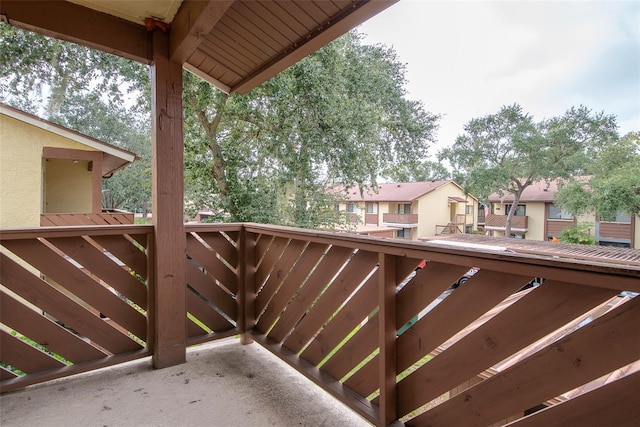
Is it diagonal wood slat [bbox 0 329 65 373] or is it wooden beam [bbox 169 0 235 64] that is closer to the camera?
wooden beam [bbox 169 0 235 64]

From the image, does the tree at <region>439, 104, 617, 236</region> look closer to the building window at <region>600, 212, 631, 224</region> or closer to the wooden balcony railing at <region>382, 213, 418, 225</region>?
the building window at <region>600, 212, 631, 224</region>

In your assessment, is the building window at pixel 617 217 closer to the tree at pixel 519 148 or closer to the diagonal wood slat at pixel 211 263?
→ the tree at pixel 519 148

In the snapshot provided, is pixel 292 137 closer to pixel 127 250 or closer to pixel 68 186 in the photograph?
pixel 127 250

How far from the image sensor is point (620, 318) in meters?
0.77

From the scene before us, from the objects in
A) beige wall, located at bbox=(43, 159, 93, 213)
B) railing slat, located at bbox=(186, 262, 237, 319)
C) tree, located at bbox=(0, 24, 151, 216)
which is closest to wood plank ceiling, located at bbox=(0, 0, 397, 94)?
railing slat, located at bbox=(186, 262, 237, 319)

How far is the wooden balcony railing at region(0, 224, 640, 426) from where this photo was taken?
846mm

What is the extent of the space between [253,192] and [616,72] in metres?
6.68

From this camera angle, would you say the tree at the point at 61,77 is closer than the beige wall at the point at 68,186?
Yes

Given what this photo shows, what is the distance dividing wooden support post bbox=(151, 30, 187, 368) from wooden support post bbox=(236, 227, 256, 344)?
0.44 m

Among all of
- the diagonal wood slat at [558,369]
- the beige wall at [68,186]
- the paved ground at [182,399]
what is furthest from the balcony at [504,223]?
the beige wall at [68,186]

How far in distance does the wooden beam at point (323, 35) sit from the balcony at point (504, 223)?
23.1ft

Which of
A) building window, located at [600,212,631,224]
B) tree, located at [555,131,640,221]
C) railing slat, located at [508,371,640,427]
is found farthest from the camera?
building window, located at [600,212,631,224]

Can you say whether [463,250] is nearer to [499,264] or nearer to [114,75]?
[499,264]

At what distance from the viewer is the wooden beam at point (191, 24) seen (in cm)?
143
